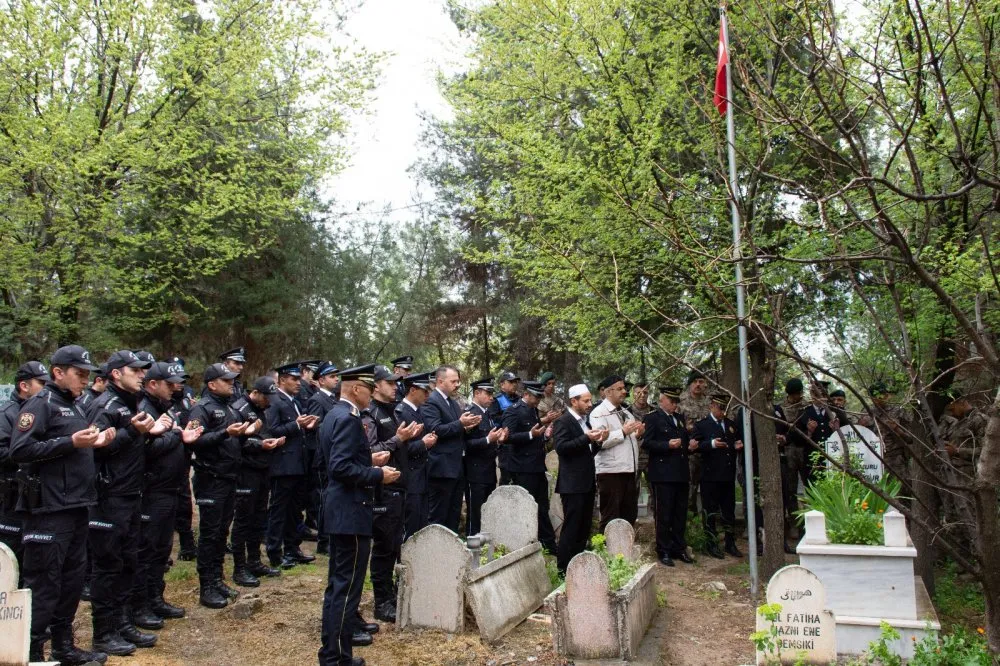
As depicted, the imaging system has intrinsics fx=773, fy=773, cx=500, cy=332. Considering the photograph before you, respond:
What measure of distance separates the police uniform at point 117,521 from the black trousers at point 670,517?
622 cm

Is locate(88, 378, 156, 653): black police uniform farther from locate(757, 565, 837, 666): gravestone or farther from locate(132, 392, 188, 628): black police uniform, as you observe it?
locate(757, 565, 837, 666): gravestone

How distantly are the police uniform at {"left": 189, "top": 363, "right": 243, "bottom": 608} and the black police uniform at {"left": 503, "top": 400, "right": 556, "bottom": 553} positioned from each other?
3.82m

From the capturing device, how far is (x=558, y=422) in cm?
872

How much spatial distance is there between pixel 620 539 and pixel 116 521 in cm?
463

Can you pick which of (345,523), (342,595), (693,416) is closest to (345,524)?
(345,523)

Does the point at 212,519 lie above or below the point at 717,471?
below

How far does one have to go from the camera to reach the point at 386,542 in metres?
7.16

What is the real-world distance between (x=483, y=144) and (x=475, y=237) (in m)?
8.49

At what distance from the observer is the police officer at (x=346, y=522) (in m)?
5.75

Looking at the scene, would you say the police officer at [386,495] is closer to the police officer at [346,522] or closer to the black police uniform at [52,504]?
the police officer at [346,522]

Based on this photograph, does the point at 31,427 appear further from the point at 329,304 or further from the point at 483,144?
the point at 329,304

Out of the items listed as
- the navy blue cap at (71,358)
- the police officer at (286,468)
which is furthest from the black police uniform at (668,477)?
the navy blue cap at (71,358)

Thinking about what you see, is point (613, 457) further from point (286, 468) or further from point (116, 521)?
point (116, 521)

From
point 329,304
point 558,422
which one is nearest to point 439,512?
point 558,422
